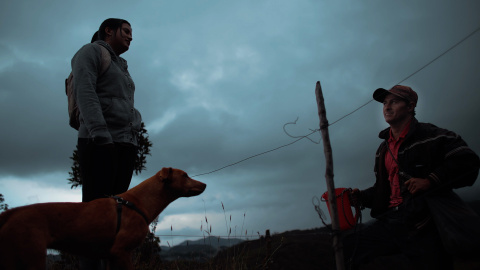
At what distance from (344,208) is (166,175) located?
204 centimetres

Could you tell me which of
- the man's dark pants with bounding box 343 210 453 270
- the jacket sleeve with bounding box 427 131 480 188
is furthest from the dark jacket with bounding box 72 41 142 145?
the jacket sleeve with bounding box 427 131 480 188

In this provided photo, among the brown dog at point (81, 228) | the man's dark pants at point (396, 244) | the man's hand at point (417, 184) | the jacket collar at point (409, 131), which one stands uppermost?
the jacket collar at point (409, 131)

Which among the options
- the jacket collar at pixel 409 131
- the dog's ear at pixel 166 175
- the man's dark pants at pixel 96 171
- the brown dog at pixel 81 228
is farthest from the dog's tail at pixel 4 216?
the jacket collar at pixel 409 131

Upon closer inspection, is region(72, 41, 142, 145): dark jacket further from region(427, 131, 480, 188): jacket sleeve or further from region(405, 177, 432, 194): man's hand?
region(427, 131, 480, 188): jacket sleeve

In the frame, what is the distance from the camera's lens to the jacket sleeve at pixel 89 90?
2760 millimetres

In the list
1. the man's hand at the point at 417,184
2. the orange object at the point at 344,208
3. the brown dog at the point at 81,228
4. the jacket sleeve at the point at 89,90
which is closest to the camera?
the brown dog at the point at 81,228

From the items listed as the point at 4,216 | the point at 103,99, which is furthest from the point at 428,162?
the point at 4,216

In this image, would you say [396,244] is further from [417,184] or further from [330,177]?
[330,177]

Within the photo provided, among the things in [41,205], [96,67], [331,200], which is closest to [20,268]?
[41,205]

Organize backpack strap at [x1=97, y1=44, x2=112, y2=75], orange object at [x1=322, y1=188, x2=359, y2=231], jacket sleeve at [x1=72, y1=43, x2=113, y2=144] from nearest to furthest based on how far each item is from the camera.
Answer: jacket sleeve at [x1=72, y1=43, x2=113, y2=144], backpack strap at [x1=97, y1=44, x2=112, y2=75], orange object at [x1=322, y1=188, x2=359, y2=231]

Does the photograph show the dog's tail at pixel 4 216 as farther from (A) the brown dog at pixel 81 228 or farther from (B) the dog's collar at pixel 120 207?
(B) the dog's collar at pixel 120 207

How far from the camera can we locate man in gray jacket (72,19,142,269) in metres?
2.82

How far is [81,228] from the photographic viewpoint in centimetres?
232

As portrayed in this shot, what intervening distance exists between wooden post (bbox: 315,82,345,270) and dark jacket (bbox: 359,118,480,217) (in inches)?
25.4
